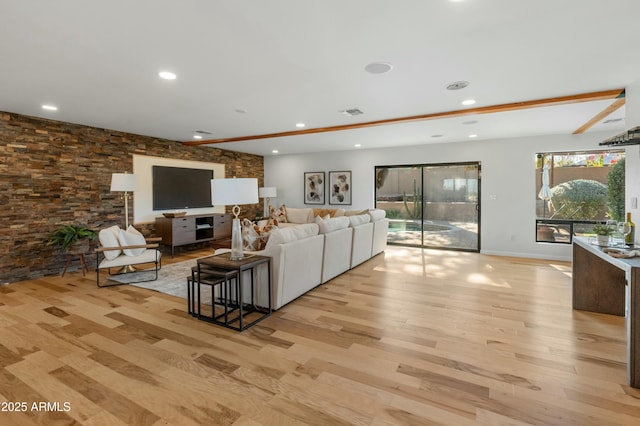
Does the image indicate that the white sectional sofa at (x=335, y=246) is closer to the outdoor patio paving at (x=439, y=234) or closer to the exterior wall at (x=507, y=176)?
the outdoor patio paving at (x=439, y=234)

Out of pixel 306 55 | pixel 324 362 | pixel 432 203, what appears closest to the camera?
pixel 324 362

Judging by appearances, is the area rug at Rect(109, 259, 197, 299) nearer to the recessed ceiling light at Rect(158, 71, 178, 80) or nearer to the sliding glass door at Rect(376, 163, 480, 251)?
the recessed ceiling light at Rect(158, 71, 178, 80)

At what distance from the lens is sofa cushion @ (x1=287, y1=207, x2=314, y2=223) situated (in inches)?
303

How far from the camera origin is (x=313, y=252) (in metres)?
3.92

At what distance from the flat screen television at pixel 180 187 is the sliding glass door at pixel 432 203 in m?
4.22

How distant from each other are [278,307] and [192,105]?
282 centimetres

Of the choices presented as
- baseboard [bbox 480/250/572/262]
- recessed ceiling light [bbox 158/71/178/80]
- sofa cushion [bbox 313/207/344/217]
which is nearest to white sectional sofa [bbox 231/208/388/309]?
sofa cushion [bbox 313/207/344/217]

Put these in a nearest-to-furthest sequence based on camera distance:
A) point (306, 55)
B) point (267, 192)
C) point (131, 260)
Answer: point (306, 55) < point (131, 260) < point (267, 192)

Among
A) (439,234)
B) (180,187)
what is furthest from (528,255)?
(180,187)

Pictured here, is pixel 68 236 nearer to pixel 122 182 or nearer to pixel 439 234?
pixel 122 182

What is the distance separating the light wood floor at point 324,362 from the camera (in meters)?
1.85

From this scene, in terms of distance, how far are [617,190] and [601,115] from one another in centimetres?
190

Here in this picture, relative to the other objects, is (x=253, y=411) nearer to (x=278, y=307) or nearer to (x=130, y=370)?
(x=130, y=370)

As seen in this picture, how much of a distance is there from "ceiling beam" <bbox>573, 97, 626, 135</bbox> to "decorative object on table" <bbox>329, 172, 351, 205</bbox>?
4.65 meters
